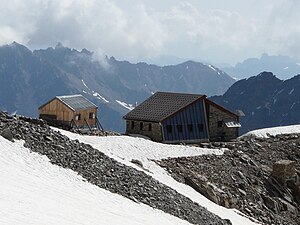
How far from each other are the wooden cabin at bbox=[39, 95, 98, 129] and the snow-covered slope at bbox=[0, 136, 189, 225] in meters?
30.4

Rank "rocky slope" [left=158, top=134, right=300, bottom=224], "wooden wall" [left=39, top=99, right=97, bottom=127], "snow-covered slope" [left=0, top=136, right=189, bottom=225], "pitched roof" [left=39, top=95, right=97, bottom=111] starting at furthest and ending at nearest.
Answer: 1. "pitched roof" [left=39, top=95, right=97, bottom=111]
2. "wooden wall" [left=39, top=99, right=97, bottom=127]
3. "rocky slope" [left=158, top=134, right=300, bottom=224]
4. "snow-covered slope" [left=0, top=136, right=189, bottom=225]

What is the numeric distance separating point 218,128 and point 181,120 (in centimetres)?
644

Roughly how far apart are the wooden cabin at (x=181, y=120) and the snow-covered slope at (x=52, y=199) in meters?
26.4

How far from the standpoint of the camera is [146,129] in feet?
183

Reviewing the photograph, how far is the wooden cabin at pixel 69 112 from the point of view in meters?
60.0

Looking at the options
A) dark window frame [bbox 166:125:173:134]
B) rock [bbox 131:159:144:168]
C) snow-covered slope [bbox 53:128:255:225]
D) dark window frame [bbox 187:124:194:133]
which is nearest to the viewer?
snow-covered slope [bbox 53:128:255:225]

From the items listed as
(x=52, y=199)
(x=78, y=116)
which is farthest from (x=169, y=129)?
(x=52, y=199)

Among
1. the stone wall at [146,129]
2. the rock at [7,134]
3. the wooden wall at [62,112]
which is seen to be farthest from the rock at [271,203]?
the wooden wall at [62,112]

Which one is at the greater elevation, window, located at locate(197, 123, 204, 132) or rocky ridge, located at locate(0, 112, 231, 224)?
window, located at locate(197, 123, 204, 132)

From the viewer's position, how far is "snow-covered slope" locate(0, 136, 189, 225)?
19.4 meters

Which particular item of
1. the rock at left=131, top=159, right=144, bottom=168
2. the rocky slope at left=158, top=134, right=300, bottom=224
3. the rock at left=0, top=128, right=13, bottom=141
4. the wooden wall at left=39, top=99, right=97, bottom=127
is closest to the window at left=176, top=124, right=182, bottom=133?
the rocky slope at left=158, top=134, right=300, bottom=224

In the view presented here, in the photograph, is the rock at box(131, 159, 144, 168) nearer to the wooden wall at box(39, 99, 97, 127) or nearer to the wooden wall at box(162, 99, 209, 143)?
the wooden wall at box(162, 99, 209, 143)

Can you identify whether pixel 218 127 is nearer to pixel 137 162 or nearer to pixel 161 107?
pixel 161 107

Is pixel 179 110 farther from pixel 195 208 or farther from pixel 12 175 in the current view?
pixel 12 175
